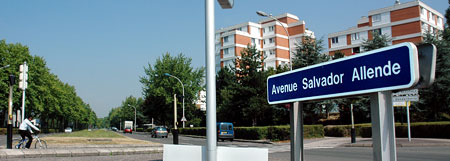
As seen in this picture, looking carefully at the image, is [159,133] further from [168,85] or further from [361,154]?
[361,154]

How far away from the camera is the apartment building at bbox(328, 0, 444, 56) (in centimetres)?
5672

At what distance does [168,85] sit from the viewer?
60.6 meters

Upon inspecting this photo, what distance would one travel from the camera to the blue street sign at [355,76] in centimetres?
230

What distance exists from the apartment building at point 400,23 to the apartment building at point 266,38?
36.8 ft

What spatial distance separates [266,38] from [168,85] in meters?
26.9

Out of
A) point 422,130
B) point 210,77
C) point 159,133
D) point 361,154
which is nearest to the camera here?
point 210,77

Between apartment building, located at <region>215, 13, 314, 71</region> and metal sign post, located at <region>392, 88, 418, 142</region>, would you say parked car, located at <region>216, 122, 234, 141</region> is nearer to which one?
metal sign post, located at <region>392, 88, 418, 142</region>

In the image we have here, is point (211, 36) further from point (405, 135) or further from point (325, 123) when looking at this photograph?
point (325, 123)

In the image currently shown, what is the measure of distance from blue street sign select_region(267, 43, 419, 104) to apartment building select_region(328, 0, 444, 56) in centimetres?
5287

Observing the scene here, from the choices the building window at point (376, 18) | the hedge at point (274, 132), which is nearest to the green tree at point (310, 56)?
the hedge at point (274, 132)

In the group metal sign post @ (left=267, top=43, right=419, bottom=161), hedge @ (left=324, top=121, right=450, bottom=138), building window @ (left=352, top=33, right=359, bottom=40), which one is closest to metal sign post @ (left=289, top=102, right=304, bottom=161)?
metal sign post @ (left=267, top=43, right=419, bottom=161)

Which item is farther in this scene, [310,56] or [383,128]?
[310,56]

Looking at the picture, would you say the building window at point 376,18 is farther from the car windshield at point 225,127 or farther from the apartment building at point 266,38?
the car windshield at point 225,127

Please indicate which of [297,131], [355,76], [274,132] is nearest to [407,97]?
[274,132]
